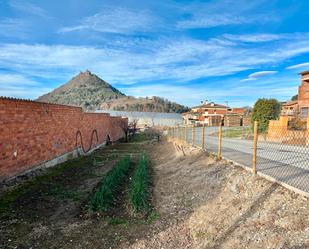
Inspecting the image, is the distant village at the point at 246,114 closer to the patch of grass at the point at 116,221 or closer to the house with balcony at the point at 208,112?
the house with balcony at the point at 208,112

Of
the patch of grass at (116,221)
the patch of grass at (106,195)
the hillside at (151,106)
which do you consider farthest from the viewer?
the hillside at (151,106)

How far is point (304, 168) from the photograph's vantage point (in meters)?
7.58

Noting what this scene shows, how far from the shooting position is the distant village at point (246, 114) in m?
21.0

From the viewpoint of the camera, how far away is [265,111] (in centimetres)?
2111

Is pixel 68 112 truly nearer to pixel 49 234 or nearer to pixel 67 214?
pixel 67 214

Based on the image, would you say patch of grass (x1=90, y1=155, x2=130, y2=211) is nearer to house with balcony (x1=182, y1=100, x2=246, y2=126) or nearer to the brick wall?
the brick wall

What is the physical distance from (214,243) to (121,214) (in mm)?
2338

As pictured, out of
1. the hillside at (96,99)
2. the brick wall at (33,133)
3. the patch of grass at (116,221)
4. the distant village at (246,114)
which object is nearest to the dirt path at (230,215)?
the patch of grass at (116,221)

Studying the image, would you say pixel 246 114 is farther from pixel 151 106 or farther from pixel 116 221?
pixel 151 106

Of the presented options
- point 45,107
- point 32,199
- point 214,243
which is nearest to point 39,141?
point 45,107

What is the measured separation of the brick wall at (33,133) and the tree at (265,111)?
13.8 metres

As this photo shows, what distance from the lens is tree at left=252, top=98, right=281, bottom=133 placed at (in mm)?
20981

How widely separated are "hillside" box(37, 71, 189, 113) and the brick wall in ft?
248

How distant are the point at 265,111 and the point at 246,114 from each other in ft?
115
